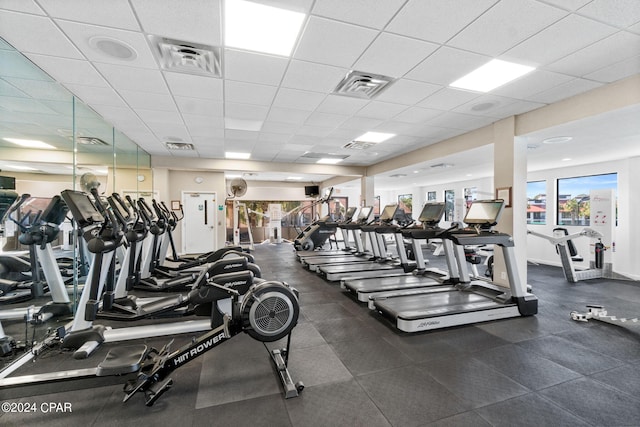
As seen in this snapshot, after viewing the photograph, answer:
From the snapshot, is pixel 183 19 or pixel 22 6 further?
pixel 183 19

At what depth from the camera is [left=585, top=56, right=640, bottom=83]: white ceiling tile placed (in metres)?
2.80

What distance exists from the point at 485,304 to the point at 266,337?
2818mm

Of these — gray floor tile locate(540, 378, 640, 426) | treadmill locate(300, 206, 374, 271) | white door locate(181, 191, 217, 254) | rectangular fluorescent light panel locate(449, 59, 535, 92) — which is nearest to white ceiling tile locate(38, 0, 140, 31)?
rectangular fluorescent light panel locate(449, 59, 535, 92)

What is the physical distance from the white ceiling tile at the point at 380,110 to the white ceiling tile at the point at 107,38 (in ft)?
8.73

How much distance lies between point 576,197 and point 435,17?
7.59 meters

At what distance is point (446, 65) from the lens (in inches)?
113

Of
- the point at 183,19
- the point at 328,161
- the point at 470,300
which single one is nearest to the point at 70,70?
the point at 183,19

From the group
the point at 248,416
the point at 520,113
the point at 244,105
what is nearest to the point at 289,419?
the point at 248,416

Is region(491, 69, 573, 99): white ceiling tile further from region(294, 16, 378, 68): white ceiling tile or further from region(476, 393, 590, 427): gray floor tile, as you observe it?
region(476, 393, 590, 427): gray floor tile

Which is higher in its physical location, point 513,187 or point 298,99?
point 298,99

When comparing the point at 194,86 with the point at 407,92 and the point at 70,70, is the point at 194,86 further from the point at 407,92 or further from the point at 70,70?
the point at 407,92

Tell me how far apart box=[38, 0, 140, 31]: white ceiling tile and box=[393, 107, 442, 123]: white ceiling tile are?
3414 mm

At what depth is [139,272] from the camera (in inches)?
177

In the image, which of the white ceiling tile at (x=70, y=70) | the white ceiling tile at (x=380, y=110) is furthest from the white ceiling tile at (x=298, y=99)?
the white ceiling tile at (x=70, y=70)
